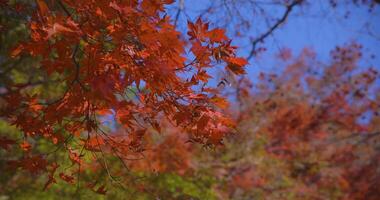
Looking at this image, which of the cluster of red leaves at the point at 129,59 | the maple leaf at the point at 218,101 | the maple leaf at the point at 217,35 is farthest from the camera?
the maple leaf at the point at 218,101

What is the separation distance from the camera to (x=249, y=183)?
1184 centimetres

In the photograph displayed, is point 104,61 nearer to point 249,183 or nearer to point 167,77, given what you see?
point 167,77

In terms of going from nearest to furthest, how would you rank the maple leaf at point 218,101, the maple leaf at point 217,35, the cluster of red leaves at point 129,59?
the cluster of red leaves at point 129,59, the maple leaf at point 217,35, the maple leaf at point 218,101

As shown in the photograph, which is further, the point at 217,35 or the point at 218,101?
the point at 218,101

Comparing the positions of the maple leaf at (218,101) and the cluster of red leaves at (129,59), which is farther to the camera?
the maple leaf at (218,101)

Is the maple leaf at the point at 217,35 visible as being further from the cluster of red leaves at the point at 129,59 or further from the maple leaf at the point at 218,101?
the maple leaf at the point at 218,101

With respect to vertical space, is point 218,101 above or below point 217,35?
below

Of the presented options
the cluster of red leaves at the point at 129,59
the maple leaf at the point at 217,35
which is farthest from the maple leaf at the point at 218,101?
the maple leaf at the point at 217,35

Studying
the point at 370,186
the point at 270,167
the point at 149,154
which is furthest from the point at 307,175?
the point at 149,154

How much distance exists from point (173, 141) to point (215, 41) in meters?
7.78

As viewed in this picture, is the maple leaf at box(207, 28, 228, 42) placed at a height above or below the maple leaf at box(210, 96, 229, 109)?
above

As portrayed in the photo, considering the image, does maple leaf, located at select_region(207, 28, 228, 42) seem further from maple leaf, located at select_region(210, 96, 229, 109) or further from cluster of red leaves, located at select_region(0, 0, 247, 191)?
maple leaf, located at select_region(210, 96, 229, 109)

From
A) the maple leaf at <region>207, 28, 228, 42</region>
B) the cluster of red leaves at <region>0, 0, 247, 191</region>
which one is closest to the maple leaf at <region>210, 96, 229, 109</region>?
the cluster of red leaves at <region>0, 0, 247, 191</region>

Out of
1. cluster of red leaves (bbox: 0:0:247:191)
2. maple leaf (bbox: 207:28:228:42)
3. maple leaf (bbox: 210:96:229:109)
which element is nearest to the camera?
cluster of red leaves (bbox: 0:0:247:191)
